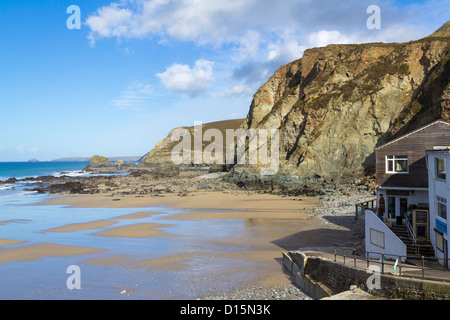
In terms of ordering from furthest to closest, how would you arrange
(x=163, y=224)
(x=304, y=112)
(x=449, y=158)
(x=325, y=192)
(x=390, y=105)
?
1. (x=304, y=112)
2. (x=390, y=105)
3. (x=325, y=192)
4. (x=163, y=224)
5. (x=449, y=158)

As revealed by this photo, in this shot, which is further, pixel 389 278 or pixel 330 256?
pixel 330 256

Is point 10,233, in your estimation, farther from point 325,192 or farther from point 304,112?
point 304,112

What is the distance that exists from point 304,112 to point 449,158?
3871 centimetres

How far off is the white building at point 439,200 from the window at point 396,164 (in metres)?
3.24

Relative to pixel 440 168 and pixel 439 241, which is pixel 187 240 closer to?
pixel 439 241

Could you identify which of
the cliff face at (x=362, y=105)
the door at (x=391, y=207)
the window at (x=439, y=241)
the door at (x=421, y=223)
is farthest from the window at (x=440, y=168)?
the cliff face at (x=362, y=105)

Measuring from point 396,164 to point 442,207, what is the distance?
197 inches

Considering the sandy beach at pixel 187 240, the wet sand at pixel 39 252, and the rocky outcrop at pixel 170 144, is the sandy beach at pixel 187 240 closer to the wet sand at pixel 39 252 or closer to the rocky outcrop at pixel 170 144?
the wet sand at pixel 39 252

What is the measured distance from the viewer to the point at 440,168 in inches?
526

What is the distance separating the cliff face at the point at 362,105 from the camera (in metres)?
42.2

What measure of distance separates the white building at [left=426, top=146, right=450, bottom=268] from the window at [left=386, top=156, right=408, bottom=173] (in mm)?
3238

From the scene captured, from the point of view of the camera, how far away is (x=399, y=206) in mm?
17531

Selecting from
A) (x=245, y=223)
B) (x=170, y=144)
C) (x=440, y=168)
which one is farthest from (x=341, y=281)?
(x=170, y=144)
